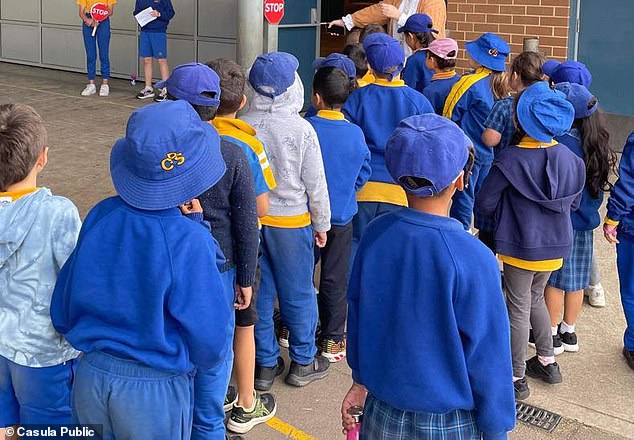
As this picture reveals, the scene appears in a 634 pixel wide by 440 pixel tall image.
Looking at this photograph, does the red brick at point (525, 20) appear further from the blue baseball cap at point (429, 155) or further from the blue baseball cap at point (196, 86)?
the blue baseball cap at point (429, 155)

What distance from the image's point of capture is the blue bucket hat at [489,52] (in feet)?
19.1

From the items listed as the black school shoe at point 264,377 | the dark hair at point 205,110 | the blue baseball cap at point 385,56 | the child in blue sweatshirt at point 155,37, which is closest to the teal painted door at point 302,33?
the child in blue sweatshirt at point 155,37

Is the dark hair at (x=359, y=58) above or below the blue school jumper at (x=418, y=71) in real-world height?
above

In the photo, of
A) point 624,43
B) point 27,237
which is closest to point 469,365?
point 27,237

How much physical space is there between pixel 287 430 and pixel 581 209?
210cm

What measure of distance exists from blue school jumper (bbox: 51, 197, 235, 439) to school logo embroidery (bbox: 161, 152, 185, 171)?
15cm

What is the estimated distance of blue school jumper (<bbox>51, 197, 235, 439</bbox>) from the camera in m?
2.58

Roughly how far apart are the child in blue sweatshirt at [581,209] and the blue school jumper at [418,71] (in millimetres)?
1952

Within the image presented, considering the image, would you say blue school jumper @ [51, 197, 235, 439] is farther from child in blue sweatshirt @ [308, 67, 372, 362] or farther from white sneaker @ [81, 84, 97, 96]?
white sneaker @ [81, 84, 97, 96]

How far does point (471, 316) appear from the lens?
8.03ft

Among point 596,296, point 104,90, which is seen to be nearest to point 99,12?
point 104,90

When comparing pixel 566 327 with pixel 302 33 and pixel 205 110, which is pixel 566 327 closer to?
pixel 205 110

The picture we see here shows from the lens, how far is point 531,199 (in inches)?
160

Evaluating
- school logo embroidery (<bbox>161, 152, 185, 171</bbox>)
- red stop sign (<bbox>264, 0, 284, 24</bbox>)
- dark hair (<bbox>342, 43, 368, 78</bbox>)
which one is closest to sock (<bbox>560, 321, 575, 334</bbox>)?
dark hair (<bbox>342, 43, 368, 78</bbox>)
